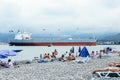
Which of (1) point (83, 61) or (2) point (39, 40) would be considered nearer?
(1) point (83, 61)

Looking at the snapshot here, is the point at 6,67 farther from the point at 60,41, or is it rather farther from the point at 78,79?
the point at 60,41

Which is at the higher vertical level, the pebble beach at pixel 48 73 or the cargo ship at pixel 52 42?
the cargo ship at pixel 52 42

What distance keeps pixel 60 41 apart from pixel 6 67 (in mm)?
102912

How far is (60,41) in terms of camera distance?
13375 centimetres

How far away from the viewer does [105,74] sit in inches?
851

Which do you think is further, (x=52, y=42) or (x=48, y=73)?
(x=52, y=42)

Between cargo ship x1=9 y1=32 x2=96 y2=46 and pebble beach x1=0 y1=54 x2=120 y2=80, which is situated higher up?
cargo ship x1=9 y1=32 x2=96 y2=46

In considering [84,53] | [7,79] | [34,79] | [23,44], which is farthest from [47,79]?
[23,44]

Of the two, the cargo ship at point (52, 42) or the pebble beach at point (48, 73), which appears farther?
the cargo ship at point (52, 42)

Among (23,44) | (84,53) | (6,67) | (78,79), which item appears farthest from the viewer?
(23,44)

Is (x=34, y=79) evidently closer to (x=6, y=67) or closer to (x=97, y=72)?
(x=97, y=72)

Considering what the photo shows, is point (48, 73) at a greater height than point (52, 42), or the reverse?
point (52, 42)

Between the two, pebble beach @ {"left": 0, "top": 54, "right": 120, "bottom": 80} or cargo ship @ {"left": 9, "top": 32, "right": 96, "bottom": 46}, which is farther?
cargo ship @ {"left": 9, "top": 32, "right": 96, "bottom": 46}

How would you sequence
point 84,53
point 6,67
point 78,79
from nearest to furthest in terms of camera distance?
point 78,79, point 6,67, point 84,53
